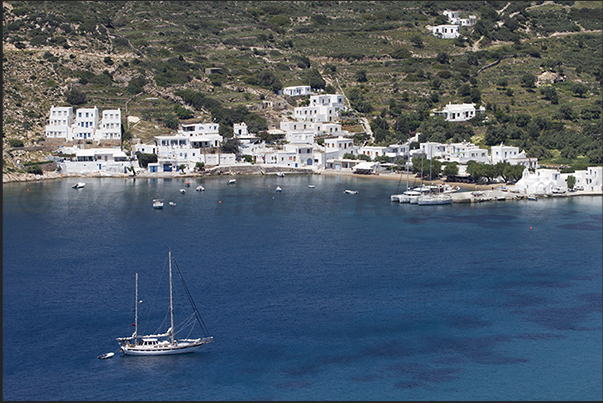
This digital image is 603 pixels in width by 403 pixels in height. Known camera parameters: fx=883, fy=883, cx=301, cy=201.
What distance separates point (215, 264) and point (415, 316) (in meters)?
13.9

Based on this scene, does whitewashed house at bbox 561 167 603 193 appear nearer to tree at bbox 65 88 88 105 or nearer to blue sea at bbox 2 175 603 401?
blue sea at bbox 2 175 603 401

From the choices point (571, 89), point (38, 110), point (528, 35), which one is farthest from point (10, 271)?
point (528, 35)

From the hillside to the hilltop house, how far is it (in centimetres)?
166

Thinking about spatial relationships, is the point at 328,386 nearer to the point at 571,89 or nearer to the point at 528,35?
the point at 571,89

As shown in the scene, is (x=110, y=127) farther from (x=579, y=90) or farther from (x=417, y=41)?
(x=579, y=90)

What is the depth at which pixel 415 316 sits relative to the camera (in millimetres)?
40844

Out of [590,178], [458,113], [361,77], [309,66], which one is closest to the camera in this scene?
[590,178]

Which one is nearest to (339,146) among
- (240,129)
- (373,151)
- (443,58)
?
(373,151)

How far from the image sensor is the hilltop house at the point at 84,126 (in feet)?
299

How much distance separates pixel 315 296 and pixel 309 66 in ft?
263

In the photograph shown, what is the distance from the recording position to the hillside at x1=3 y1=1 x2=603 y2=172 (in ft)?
315

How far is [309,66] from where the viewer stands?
121 m

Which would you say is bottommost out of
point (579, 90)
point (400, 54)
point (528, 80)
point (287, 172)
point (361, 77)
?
point (287, 172)

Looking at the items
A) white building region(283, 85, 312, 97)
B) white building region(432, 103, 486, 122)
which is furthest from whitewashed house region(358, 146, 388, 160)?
white building region(283, 85, 312, 97)
